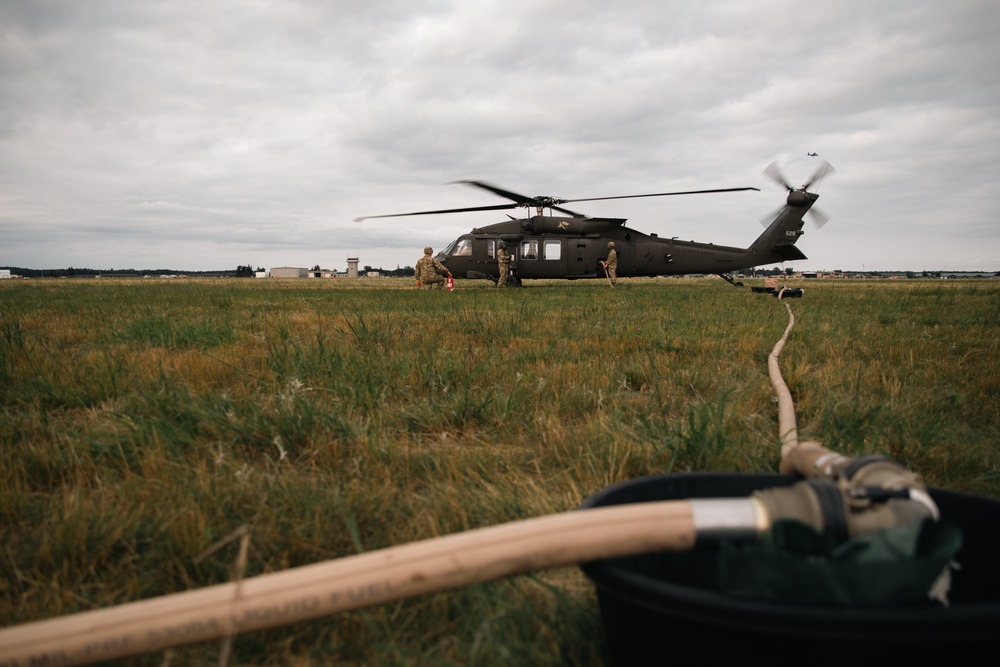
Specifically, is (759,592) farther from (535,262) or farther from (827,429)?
(535,262)

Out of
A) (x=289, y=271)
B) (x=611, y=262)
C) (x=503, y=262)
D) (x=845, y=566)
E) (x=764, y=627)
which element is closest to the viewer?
(x=764, y=627)

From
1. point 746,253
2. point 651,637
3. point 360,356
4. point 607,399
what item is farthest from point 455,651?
point 746,253

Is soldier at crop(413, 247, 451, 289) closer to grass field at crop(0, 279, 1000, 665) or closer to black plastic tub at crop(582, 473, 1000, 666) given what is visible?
grass field at crop(0, 279, 1000, 665)

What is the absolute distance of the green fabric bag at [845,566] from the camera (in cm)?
87

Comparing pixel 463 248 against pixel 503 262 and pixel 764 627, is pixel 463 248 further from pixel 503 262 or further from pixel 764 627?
pixel 764 627

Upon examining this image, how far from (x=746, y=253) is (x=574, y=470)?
1848cm

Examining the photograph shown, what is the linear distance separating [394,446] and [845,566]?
164cm

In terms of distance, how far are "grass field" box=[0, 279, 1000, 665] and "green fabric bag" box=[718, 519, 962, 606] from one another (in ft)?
1.29

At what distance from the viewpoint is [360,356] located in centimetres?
374

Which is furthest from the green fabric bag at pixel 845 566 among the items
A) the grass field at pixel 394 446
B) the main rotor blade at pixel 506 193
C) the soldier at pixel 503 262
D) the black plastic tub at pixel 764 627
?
the soldier at pixel 503 262

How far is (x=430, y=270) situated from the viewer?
1795 centimetres

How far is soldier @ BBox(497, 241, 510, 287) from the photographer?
57.7 ft

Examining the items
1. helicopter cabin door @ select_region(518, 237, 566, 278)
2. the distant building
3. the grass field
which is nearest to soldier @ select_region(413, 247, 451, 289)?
helicopter cabin door @ select_region(518, 237, 566, 278)

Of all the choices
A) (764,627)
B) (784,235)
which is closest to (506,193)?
(784,235)
